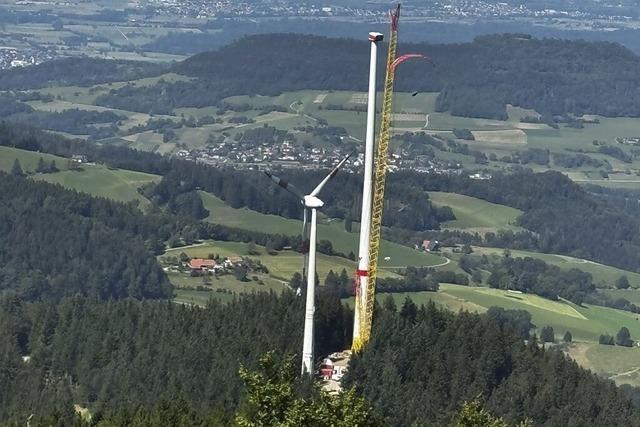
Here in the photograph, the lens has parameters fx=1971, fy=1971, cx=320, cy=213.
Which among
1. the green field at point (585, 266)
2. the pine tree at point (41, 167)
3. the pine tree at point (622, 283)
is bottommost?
the green field at point (585, 266)

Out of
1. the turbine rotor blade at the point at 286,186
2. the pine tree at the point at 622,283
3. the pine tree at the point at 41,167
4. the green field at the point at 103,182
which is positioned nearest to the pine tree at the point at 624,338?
the pine tree at the point at 622,283

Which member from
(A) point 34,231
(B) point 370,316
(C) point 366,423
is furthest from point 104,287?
(C) point 366,423

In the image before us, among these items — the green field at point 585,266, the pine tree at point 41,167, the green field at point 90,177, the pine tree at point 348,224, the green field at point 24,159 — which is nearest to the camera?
the pine tree at point 348,224

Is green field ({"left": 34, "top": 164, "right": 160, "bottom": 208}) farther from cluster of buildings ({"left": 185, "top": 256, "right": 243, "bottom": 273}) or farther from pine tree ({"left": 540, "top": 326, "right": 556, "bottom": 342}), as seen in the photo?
pine tree ({"left": 540, "top": 326, "right": 556, "bottom": 342})

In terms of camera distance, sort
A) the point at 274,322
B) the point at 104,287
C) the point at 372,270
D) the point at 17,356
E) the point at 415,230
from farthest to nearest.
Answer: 1. the point at 415,230
2. the point at 104,287
3. the point at 17,356
4. the point at 274,322
5. the point at 372,270

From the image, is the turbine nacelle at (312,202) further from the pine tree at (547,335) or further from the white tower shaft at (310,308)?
the pine tree at (547,335)

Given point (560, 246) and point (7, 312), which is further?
point (560, 246)

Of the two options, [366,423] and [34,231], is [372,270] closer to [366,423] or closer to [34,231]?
[366,423]
